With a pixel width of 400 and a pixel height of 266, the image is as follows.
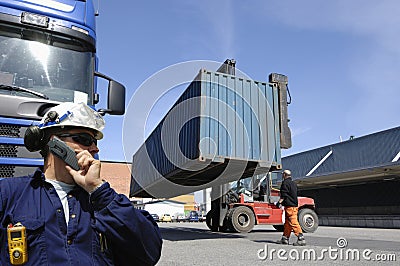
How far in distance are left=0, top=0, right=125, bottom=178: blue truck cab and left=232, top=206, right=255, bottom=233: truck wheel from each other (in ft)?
32.3

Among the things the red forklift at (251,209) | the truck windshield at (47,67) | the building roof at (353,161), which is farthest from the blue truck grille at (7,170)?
the building roof at (353,161)

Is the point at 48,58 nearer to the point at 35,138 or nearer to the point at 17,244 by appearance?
the point at 35,138

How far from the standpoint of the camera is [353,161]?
20.9m

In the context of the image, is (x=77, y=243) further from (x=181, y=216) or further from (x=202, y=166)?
(x=181, y=216)

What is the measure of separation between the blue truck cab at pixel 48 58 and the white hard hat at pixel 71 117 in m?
1.92

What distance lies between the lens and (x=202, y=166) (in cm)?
976

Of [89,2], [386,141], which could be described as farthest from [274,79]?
[386,141]

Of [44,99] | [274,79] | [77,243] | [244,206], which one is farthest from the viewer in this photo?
[244,206]

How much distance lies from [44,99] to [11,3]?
1.39 meters

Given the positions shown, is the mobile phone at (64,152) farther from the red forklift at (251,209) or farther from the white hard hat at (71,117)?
the red forklift at (251,209)

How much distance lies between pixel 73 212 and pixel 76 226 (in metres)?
0.07

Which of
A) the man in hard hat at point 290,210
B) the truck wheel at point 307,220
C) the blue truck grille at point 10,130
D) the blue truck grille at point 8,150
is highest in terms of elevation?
the blue truck grille at point 10,130

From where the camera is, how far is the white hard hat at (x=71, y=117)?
1.66m

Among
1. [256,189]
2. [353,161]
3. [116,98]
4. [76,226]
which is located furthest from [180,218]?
[76,226]
